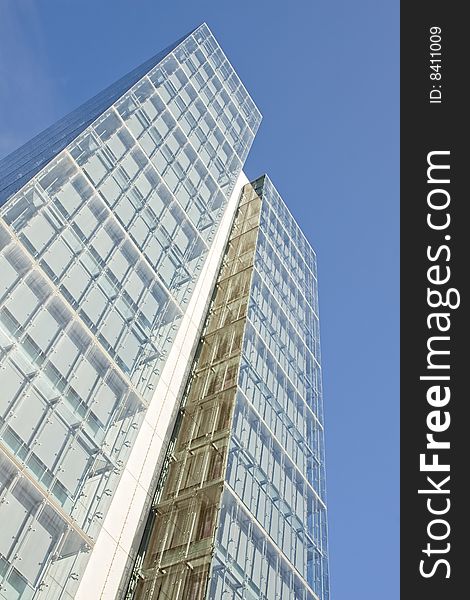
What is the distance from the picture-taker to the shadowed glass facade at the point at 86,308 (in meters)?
15.3

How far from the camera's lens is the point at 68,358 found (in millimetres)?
18250

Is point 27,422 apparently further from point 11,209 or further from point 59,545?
point 11,209

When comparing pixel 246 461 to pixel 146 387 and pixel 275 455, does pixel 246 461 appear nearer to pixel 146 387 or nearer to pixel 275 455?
pixel 275 455

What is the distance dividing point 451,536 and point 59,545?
9.05 m

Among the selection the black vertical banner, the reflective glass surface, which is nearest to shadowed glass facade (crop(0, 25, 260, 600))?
the reflective glass surface

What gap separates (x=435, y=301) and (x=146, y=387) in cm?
1094

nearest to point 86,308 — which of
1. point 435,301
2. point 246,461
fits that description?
point 246,461

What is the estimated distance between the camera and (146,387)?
68.4ft

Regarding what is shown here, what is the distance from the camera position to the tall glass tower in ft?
53.1

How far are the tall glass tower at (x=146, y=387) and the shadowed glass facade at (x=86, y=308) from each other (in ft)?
0.18

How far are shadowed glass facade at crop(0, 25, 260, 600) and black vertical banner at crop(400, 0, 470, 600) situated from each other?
27.8 ft

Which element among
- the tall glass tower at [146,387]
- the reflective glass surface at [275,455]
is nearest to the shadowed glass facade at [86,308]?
the tall glass tower at [146,387]

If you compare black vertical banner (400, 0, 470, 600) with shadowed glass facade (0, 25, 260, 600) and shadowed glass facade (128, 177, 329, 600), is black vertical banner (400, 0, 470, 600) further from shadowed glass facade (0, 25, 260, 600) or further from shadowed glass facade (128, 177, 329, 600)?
shadowed glass facade (0, 25, 260, 600)

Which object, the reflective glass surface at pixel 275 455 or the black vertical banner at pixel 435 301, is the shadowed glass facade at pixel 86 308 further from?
the black vertical banner at pixel 435 301
